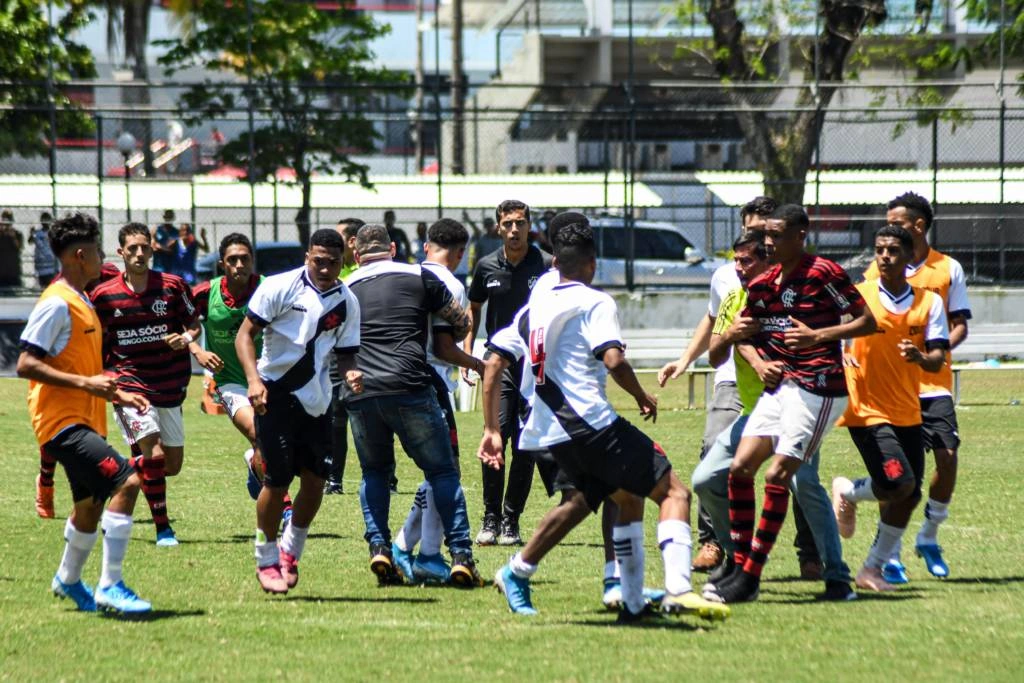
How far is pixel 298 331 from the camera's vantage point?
7.81m

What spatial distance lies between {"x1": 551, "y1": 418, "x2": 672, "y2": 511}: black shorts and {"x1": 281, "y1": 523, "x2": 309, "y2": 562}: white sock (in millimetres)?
1797

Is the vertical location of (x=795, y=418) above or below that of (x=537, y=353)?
below

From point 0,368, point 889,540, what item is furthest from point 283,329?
point 0,368

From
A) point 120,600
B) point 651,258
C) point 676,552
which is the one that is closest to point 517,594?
point 676,552

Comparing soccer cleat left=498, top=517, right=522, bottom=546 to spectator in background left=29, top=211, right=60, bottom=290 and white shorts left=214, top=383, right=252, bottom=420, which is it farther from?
spectator in background left=29, top=211, right=60, bottom=290

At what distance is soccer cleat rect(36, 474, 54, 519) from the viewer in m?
A: 10.7

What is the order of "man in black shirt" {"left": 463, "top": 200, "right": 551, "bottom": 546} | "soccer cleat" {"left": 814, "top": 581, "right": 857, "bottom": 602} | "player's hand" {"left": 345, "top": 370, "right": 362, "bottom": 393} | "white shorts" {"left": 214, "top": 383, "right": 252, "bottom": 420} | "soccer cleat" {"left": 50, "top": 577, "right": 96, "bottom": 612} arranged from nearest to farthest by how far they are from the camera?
"soccer cleat" {"left": 50, "top": 577, "right": 96, "bottom": 612} → "soccer cleat" {"left": 814, "top": 581, "right": 857, "bottom": 602} → "player's hand" {"left": 345, "top": 370, "right": 362, "bottom": 393} → "man in black shirt" {"left": 463, "top": 200, "right": 551, "bottom": 546} → "white shorts" {"left": 214, "top": 383, "right": 252, "bottom": 420}

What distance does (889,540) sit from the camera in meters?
7.97

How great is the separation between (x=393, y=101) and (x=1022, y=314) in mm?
19704

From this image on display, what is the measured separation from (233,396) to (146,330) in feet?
2.35

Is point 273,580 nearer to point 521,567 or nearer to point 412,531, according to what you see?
point 412,531

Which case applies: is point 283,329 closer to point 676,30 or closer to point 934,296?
point 934,296

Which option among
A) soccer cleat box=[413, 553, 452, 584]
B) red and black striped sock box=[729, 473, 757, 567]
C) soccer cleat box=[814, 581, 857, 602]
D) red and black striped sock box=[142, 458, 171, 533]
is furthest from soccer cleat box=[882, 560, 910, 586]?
red and black striped sock box=[142, 458, 171, 533]

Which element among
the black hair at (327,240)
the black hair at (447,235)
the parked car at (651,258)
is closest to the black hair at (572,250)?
the black hair at (327,240)
